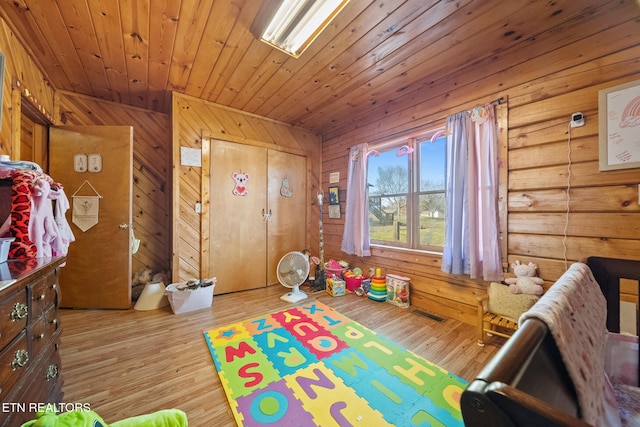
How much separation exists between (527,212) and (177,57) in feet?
10.6

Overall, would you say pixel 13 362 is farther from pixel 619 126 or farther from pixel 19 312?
pixel 619 126

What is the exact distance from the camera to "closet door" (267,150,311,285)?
3439mm

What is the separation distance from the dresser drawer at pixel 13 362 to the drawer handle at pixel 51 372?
251mm

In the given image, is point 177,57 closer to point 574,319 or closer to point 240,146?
point 240,146

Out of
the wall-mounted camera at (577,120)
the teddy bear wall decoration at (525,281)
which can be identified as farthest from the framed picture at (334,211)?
the wall-mounted camera at (577,120)

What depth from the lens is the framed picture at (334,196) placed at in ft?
11.8

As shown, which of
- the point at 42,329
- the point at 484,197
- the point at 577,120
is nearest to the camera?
the point at 42,329

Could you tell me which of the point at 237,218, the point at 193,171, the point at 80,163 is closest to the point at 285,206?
the point at 237,218

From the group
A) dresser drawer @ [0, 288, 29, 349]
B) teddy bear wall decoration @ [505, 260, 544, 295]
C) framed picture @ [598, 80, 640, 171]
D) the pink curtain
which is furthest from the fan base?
framed picture @ [598, 80, 640, 171]

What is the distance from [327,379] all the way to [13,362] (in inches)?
54.8

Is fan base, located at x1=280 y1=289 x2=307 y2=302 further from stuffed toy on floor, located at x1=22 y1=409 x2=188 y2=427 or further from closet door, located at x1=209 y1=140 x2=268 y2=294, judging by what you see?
stuffed toy on floor, located at x1=22 y1=409 x2=188 y2=427

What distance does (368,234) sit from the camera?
10.2ft

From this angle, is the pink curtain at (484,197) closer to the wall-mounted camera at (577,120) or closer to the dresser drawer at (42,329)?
the wall-mounted camera at (577,120)

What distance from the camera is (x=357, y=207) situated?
3145 millimetres
